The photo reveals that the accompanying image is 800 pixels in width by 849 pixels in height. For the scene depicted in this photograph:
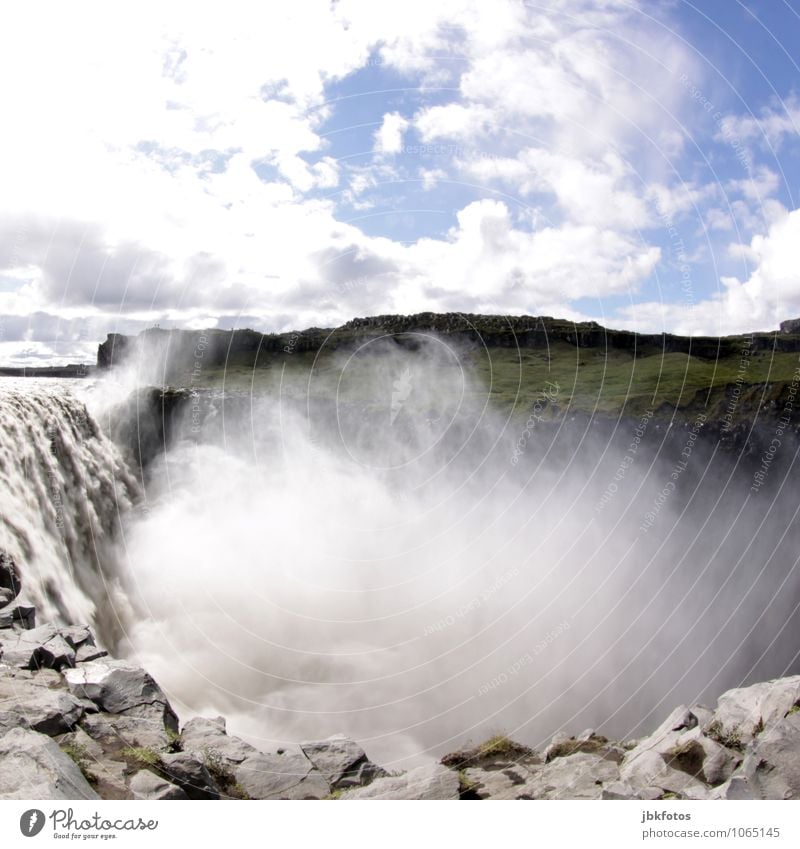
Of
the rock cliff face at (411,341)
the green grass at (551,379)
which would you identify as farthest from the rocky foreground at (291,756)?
the green grass at (551,379)

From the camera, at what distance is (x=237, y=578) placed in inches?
944

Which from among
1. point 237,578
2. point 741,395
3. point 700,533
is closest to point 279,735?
point 237,578

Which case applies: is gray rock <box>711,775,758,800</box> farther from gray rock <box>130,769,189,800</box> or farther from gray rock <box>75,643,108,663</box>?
gray rock <box>75,643,108,663</box>

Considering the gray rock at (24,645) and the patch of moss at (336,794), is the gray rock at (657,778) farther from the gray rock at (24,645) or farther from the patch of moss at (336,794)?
the gray rock at (24,645)

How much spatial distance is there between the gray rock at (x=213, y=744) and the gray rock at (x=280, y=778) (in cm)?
21

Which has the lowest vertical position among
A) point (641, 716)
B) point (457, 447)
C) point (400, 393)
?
point (641, 716)

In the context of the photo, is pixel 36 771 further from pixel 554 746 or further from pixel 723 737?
pixel 723 737

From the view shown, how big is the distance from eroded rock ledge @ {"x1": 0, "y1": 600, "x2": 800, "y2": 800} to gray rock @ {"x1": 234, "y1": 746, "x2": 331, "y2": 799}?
20 mm

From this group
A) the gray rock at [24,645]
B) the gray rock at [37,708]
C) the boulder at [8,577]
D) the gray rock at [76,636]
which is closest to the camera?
the gray rock at [37,708]

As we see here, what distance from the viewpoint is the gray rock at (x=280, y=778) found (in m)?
8.87

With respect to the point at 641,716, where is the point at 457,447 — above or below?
above

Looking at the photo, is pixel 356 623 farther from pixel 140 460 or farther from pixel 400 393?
pixel 400 393
